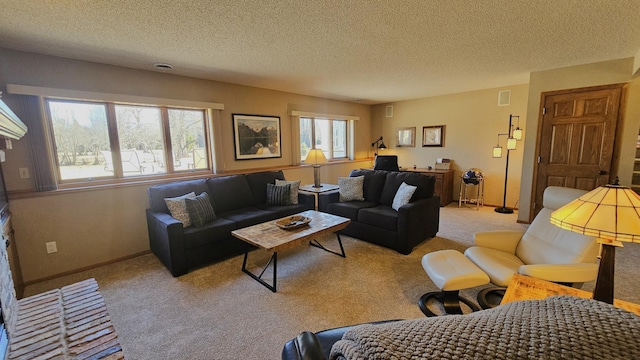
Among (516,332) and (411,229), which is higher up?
(516,332)

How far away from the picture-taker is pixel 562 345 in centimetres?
48

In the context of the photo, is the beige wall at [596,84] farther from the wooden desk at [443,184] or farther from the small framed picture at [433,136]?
the small framed picture at [433,136]

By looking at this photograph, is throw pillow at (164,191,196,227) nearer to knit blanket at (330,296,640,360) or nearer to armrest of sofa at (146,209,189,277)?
armrest of sofa at (146,209,189,277)

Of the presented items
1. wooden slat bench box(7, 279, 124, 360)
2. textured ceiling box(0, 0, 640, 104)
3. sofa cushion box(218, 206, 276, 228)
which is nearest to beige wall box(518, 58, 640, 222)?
textured ceiling box(0, 0, 640, 104)

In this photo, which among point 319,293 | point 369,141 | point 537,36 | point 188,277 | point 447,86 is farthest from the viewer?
point 369,141

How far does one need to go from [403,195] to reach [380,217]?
44cm

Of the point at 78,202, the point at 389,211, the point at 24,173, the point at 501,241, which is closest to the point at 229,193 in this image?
the point at 78,202

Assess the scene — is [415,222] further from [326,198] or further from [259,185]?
[259,185]

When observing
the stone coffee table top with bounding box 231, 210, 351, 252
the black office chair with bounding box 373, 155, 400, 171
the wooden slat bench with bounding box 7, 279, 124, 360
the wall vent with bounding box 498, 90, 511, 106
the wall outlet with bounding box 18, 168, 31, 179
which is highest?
the wall vent with bounding box 498, 90, 511, 106

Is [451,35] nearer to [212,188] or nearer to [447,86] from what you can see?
[447,86]

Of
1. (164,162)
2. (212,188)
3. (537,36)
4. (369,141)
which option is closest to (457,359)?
(537,36)

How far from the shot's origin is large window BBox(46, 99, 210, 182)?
3047 millimetres

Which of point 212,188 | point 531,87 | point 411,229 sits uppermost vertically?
point 531,87

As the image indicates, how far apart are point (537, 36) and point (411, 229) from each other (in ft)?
7.79
